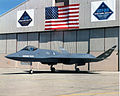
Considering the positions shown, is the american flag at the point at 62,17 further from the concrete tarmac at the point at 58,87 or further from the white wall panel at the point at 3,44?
the concrete tarmac at the point at 58,87

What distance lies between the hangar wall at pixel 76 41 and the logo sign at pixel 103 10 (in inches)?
62.2

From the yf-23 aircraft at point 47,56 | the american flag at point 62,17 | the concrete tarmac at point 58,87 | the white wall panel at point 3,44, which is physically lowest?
the concrete tarmac at point 58,87

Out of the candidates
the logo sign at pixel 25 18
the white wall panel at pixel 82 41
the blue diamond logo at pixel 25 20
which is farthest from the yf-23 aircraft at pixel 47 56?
the blue diamond logo at pixel 25 20

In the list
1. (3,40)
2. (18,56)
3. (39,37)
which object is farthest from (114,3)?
(3,40)

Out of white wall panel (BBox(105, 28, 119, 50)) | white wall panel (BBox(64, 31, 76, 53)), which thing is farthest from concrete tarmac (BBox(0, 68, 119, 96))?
white wall panel (BBox(64, 31, 76, 53))

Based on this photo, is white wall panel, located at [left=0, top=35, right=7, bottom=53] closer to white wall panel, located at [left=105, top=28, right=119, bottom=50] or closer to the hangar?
the hangar

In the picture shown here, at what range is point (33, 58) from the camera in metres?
18.9

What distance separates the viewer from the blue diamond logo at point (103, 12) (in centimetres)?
2682

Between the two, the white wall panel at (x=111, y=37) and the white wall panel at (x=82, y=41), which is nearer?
the white wall panel at (x=111, y=37)

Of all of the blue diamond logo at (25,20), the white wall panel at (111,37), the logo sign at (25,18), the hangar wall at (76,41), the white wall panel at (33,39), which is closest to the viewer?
the white wall panel at (111,37)

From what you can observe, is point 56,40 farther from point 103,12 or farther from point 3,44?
point 3,44

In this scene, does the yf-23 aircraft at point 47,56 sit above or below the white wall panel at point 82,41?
below

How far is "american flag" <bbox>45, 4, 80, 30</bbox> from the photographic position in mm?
28916

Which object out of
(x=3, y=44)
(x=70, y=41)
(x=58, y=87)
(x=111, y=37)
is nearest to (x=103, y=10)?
(x=111, y=37)
